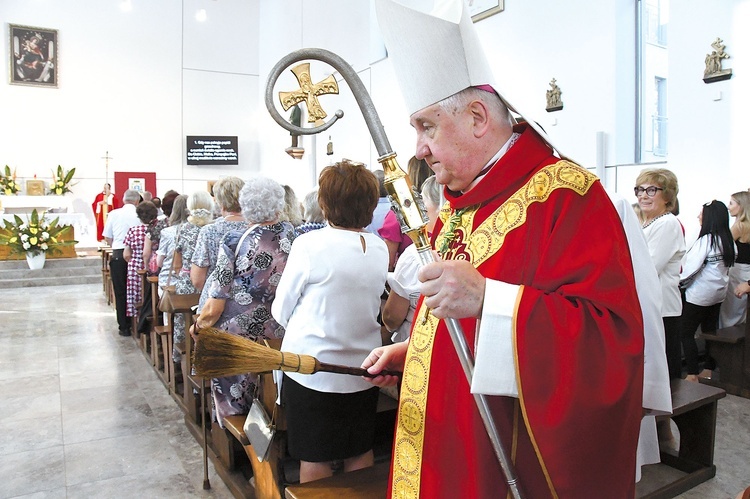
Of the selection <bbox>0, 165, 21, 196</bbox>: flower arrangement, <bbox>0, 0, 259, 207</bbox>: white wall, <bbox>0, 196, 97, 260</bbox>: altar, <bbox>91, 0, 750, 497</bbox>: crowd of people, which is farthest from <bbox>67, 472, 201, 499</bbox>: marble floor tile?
<bbox>0, 0, 259, 207</bbox>: white wall

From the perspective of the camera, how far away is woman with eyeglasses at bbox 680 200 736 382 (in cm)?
428

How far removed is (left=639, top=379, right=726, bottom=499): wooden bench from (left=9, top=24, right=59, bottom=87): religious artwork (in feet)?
44.2

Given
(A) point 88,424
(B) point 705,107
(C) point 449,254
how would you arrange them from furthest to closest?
(B) point 705,107 < (A) point 88,424 < (C) point 449,254

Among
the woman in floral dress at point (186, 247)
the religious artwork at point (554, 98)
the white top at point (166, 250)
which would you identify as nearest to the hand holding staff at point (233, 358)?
the woman in floral dress at point (186, 247)

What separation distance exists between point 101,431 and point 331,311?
7.53 feet

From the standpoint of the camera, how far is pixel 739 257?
14.6ft

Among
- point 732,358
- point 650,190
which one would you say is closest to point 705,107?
point 732,358

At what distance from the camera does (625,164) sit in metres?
5.79

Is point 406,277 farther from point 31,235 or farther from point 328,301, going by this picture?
point 31,235

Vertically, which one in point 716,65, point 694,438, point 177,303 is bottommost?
point 694,438

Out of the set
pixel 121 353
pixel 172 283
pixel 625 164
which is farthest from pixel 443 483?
pixel 625 164

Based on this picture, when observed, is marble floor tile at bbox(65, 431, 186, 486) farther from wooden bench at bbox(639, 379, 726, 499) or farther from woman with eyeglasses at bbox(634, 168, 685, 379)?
woman with eyeglasses at bbox(634, 168, 685, 379)

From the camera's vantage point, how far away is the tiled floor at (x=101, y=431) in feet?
9.52

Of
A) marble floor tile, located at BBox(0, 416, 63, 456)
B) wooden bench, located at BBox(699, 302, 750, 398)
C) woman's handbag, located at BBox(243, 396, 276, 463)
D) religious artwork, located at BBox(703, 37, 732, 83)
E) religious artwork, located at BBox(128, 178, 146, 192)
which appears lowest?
marble floor tile, located at BBox(0, 416, 63, 456)
